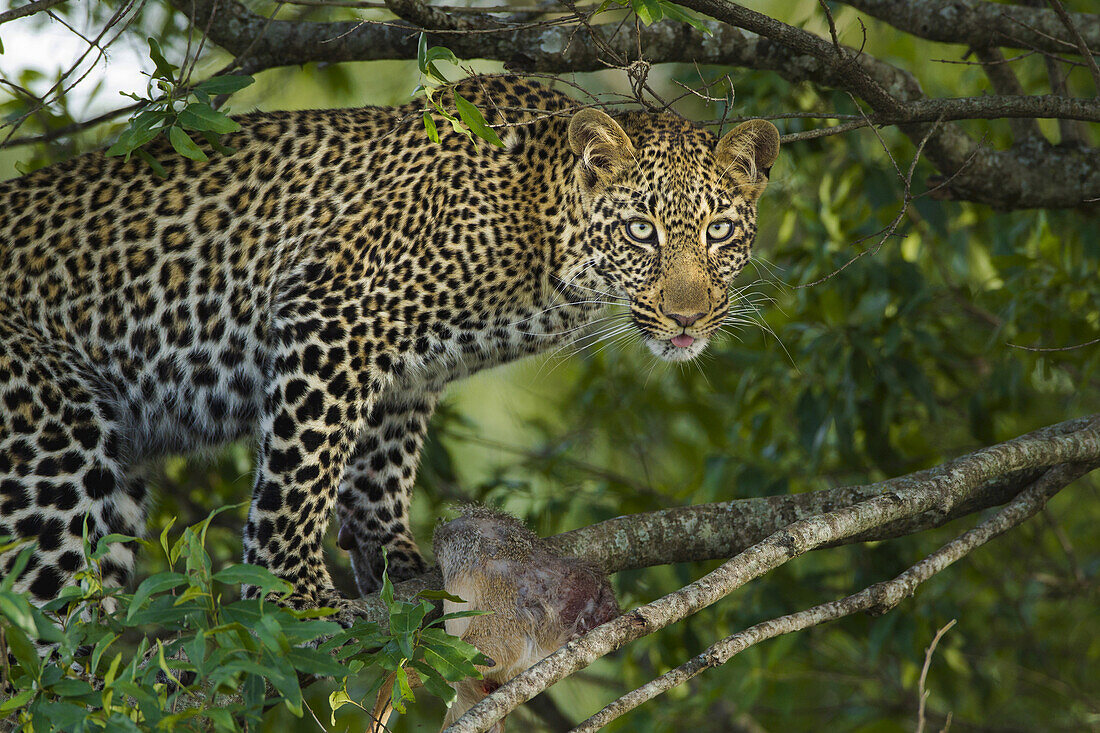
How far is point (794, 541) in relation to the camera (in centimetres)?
379

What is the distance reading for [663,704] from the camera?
23.3 ft

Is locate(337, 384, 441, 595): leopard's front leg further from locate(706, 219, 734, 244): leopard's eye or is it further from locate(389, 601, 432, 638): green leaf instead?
locate(389, 601, 432, 638): green leaf

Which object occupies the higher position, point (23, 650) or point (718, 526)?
point (23, 650)

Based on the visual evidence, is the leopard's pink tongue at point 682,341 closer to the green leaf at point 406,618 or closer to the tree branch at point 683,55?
Answer: the tree branch at point 683,55

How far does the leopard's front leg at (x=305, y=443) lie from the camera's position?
15.6 ft

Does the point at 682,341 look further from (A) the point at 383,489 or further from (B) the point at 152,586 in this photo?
(B) the point at 152,586

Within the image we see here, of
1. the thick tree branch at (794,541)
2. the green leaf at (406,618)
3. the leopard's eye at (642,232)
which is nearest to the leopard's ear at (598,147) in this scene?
the leopard's eye at (642,232)

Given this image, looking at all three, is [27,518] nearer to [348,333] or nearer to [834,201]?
[348,333]

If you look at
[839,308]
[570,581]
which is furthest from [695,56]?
[570,581]

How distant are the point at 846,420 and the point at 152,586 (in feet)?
14.0

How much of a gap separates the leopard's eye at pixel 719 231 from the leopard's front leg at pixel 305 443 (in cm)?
168

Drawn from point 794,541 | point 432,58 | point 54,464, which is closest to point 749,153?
point 432,58

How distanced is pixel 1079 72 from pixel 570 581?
5.73 meters

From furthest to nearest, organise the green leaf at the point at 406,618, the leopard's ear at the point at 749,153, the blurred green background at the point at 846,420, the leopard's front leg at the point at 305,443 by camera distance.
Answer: the blurred green background at the point at 846,420 < the leopard's ear at the point at 749,153 < the leopard's front leg at the point at 305,443 < the green leaf at the point at 406,618
